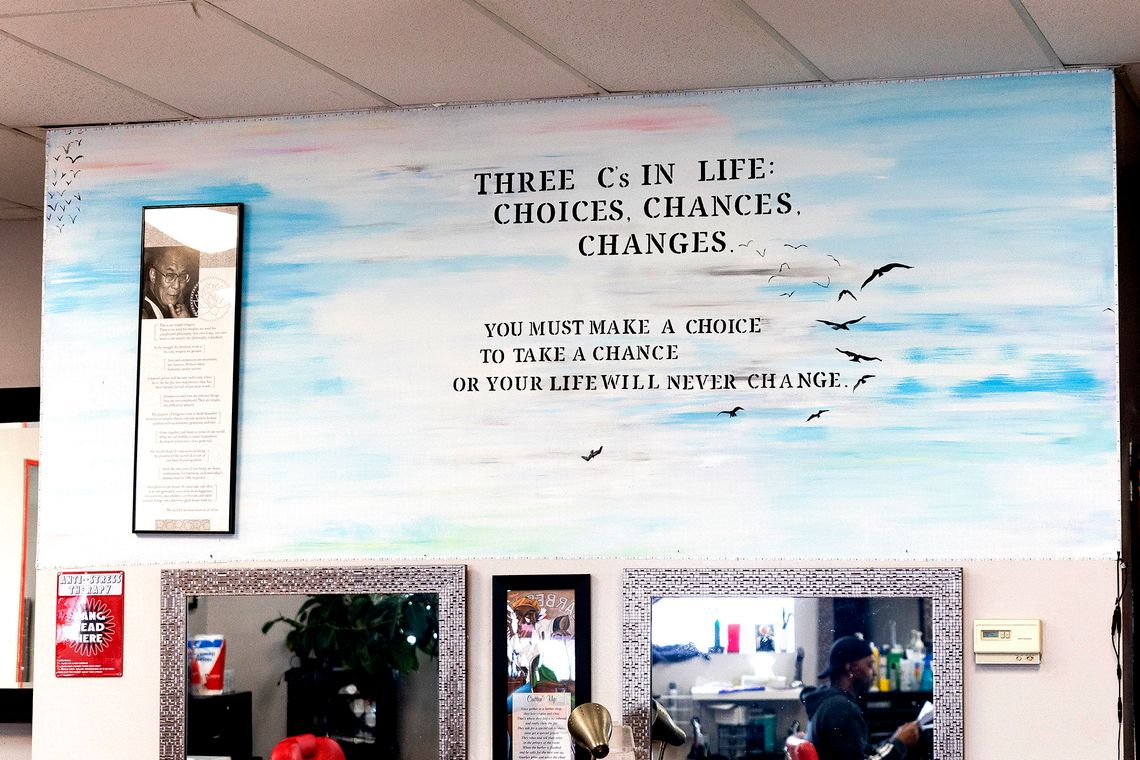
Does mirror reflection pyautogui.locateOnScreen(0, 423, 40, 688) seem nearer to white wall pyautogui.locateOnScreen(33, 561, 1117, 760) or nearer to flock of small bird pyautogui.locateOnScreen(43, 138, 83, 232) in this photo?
flock of small bird pyautogui.locateOnScreen(43, 138, 83, 232)

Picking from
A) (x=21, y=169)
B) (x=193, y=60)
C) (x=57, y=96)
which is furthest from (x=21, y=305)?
(x=193, y=60)

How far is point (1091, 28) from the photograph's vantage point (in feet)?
9.98

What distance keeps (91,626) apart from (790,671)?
6.36 ft

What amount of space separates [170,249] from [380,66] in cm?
89

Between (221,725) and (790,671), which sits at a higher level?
(790,671)

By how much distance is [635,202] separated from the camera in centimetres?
354

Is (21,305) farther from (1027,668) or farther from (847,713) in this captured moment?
(1027,668)

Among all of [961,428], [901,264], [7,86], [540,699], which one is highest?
[7,86]

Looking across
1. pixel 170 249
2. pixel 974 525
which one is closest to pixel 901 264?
pixel 974 525

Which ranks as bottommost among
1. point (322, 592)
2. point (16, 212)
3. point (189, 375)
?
point (322, 592)

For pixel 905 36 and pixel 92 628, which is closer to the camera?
pixel 905 36

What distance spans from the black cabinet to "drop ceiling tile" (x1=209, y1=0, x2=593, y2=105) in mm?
1688

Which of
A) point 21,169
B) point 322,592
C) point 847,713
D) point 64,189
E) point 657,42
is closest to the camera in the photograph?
point 657,42

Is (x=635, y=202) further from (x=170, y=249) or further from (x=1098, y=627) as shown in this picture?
(x=1098, y=627)
